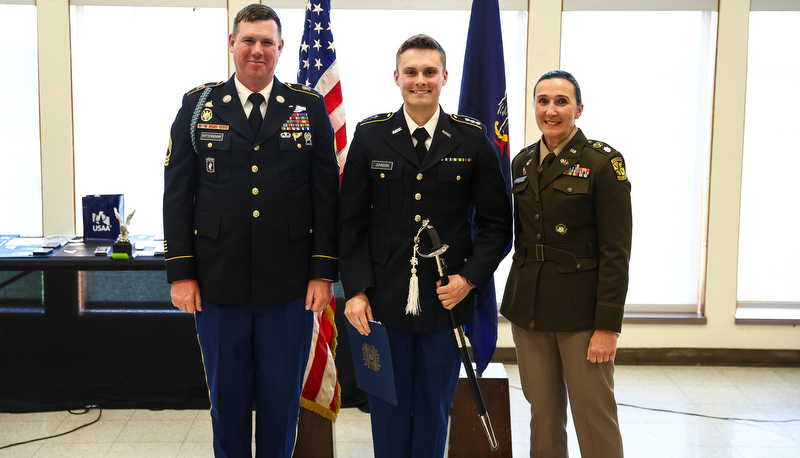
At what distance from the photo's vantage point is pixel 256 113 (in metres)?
2.04

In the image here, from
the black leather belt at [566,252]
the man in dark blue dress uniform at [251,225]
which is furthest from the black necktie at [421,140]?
the black leather belt at [566,252]

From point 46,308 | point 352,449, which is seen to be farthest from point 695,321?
point 46,308

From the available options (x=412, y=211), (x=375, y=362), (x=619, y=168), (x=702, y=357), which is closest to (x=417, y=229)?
(x=412, y=211)

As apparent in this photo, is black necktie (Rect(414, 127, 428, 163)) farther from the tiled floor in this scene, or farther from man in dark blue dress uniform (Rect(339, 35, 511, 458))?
the tiled floor

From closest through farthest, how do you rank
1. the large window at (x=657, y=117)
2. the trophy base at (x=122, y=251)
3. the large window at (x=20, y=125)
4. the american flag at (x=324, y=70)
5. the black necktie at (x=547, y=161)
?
the black necktie at (x=547, y=161), the american flag at (x=324, y=70), the trophy base at (x=122, y=251), the large window at (x=20, y=125), the large window at (x=657, y=117)

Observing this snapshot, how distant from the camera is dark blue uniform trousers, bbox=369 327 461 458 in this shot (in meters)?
2.03

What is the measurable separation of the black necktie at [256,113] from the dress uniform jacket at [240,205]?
24 mm

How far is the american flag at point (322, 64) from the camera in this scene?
2857mm

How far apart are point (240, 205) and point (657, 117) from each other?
313 centimetres

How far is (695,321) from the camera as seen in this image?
13.6ft

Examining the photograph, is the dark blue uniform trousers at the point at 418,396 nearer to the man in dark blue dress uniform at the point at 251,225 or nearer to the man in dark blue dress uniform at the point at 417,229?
the man in dark blue dress uniform at the point at 417,229

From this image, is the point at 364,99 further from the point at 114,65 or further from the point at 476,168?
the point at 476,168

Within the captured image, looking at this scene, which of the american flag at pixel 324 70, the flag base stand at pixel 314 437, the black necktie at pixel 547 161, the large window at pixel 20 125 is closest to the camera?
the black necktie at pixel 547 161

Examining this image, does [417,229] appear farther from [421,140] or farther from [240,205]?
[240,205]
